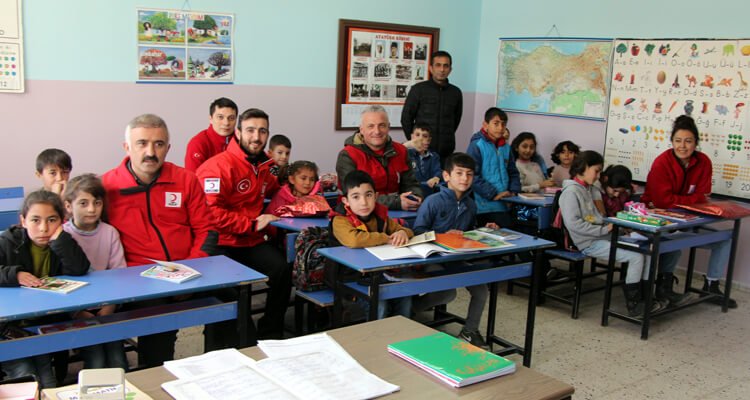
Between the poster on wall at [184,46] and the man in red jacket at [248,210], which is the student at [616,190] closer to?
the man in red jacket at [248,210]

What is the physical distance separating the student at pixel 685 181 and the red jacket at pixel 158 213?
348 cm

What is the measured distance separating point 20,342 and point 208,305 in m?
0.77

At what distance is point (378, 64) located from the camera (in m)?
7.19

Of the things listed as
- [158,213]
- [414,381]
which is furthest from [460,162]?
[414,381]

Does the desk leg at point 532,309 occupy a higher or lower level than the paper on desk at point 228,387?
lower

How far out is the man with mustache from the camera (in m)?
3.18

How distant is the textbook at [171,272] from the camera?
9.14ft

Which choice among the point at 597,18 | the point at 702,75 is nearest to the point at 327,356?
the point at 702,75

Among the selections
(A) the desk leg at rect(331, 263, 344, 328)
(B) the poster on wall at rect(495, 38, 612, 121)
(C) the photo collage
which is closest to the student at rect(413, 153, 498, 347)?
(A) the desk leg at rect(331, 263, 344, 328)

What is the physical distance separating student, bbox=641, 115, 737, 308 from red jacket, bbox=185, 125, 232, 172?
322 centimetres

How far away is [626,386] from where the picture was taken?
378cm

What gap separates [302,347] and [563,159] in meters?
4.89

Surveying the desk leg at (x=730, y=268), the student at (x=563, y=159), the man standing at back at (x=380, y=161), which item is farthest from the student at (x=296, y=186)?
the desk leg at (x=730, y=268)

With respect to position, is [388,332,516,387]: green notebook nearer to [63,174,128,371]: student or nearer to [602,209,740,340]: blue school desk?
[63,174,128,371]: student
